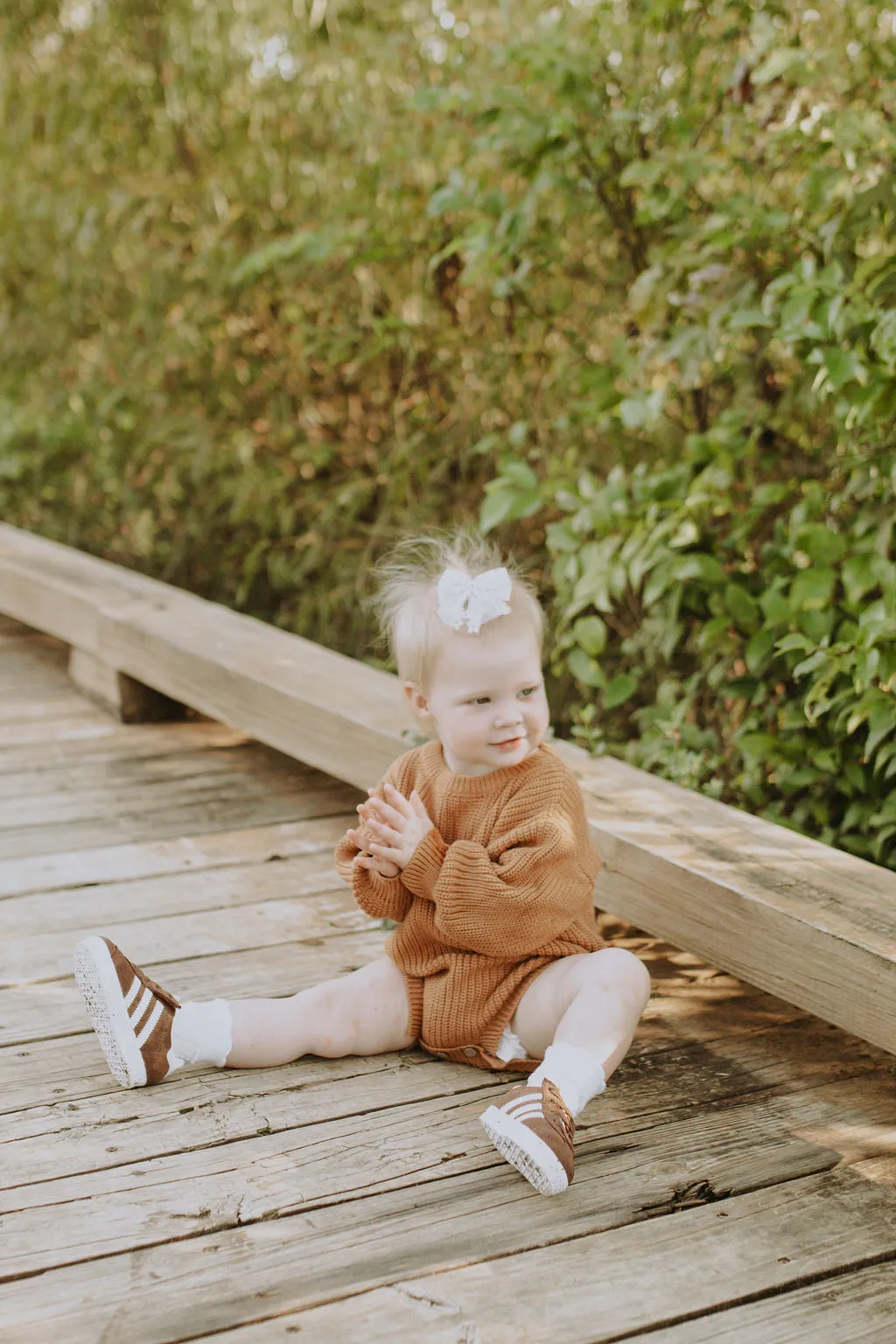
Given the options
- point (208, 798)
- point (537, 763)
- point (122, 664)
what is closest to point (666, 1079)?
point (537, 763)

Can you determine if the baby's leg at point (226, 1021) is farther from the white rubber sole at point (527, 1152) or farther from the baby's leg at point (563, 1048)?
the white rubber sole at point (527, 1152)

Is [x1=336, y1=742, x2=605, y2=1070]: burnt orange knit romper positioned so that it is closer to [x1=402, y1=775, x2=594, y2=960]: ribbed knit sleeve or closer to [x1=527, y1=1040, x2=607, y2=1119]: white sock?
[x1=402, y1=775, x2=594, y2=960]: ribbed knit sleeve

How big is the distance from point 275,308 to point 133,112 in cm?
111

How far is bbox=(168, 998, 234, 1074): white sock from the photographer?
2029mm

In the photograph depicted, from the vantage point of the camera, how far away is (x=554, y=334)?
161 inches

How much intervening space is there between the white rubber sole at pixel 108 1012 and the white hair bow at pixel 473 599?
0.68m

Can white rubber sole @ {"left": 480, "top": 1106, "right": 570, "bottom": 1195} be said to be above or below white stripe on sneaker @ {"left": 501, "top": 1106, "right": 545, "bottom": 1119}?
below

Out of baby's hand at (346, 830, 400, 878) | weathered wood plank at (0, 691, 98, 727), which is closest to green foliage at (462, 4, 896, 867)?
baby's hand at (346, 830, 400, 878)

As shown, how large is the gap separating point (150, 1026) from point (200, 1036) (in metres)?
0.08

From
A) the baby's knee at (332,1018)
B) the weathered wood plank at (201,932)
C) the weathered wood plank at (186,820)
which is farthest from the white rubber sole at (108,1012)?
the weathered wood plank at (186,820)

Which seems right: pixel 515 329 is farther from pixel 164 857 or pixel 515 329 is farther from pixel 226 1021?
pixel 226 1021

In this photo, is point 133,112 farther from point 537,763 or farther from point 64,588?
point 537,763

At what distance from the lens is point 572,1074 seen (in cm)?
187

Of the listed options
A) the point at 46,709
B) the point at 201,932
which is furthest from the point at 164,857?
the point at 46,709
